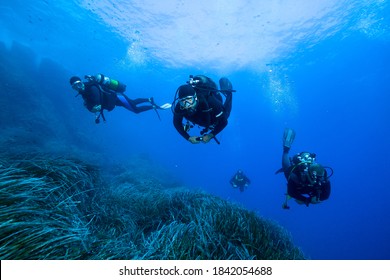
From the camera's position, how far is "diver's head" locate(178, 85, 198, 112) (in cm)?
471

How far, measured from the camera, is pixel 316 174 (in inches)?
224

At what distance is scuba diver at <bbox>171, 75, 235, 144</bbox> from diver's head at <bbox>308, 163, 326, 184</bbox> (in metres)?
2.62

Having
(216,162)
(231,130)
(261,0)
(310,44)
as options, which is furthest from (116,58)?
(216,162)

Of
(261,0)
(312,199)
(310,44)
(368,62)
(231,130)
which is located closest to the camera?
(312,199)

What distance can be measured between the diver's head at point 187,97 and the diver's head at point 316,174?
3516 mm

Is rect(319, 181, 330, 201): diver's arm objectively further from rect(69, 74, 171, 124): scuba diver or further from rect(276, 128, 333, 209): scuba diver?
rect(69, 74, 171, 124): scuba diver

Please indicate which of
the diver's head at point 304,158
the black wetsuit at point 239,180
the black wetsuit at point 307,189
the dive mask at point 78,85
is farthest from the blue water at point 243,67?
the black wetsuit at point 239,180

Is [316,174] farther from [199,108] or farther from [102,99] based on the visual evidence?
[102,99]

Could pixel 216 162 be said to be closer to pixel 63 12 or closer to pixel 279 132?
pixel 279 132

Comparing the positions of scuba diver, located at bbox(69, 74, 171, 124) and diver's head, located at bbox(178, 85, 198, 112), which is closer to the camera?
diver's head, located at bbox(178, 85, 198, 112)

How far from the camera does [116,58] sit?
44.0m

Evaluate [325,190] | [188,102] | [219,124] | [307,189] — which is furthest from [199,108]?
[325,190]

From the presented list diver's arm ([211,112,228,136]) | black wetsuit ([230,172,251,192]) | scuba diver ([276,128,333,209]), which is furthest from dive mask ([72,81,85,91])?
black wetsuit ([230,172,251,192])

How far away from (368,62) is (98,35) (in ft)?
149
